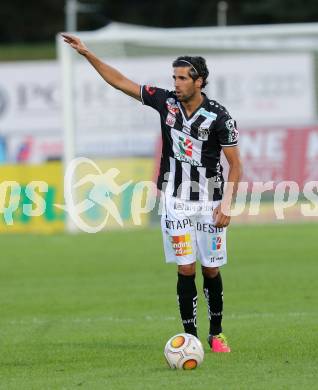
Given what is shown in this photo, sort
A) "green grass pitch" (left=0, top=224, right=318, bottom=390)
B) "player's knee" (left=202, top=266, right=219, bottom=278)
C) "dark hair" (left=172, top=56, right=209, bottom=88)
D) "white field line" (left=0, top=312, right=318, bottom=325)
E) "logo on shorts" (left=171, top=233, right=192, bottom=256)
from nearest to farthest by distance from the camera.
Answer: "green grass pitch" (left=0, top=224, right=318, bottom=390), "dark hair" (left=172, top=56, right=209, bottom=88), "logo on shorts" (left=171, top=233, right=192, bottom=256), "player's knee" (left=202, top=266, right=219, bottom=278), "white field line" (left=0, top=312, right=318, bottom=325)

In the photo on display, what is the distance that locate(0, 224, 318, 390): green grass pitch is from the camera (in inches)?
326

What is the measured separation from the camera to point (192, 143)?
922cm

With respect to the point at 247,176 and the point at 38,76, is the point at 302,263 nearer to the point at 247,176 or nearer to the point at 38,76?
the point at 247,176

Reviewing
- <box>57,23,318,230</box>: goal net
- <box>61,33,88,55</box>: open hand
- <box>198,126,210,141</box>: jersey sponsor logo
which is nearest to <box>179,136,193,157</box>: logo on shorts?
<box>198,126,210,141</box>: jersey sponsor logo

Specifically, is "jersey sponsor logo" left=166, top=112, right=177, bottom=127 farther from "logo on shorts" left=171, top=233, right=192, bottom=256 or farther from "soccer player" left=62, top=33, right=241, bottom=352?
"logo on shorts" left=171, top=233, right=192, bottom=256

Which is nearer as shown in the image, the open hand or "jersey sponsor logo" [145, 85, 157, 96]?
the open hand

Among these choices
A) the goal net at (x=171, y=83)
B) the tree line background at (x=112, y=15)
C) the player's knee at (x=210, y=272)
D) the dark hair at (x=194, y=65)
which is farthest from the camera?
the tree line background at (x=112, y=15)

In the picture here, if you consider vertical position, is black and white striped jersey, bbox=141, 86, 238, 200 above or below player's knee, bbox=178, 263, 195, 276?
above

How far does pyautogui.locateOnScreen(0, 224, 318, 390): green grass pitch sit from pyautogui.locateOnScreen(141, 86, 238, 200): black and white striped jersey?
1.38m

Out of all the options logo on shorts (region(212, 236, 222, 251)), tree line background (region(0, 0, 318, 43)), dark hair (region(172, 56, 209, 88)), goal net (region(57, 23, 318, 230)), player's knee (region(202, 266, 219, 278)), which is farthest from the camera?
tree line background (region(0, 0, 318, 43))

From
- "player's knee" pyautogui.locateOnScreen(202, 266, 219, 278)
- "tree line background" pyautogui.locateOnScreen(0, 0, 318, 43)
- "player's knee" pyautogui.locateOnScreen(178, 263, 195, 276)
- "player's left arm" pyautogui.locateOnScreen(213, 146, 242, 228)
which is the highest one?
"player's left arm" pyautogui.locateOnScreen(213, 146, 242, 228)

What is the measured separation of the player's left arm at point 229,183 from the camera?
9094 millimetres

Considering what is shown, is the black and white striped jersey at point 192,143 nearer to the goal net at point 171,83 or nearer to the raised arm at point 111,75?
the raised arm at point 111,75

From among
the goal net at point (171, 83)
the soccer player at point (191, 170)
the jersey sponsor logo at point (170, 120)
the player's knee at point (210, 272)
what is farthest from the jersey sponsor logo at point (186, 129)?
the goal net at point (171, 83)
